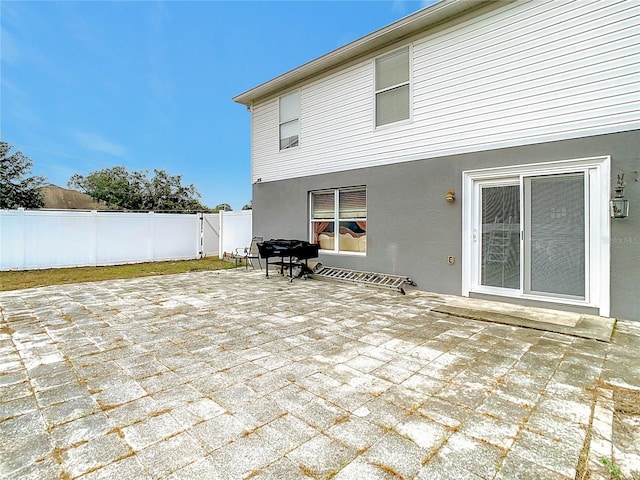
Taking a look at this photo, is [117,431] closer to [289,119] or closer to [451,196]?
[451,196]

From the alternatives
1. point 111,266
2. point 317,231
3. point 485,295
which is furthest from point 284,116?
point 111,266

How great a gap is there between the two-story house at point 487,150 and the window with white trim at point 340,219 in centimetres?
3

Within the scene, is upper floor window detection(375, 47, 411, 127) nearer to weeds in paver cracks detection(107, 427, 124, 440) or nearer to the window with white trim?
the window with white trim

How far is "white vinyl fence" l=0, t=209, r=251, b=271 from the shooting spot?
29.7ft

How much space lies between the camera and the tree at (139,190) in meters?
21.9

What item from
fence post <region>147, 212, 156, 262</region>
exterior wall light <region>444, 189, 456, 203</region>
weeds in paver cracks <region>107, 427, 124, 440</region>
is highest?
exterior wall light <region>444, 189, 456, 203</region>

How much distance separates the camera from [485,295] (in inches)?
205

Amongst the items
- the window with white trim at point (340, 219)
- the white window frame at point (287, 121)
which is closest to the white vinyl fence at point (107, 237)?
the white window frame at point (287, 121)

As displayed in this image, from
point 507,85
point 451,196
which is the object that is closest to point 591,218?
point 451,196

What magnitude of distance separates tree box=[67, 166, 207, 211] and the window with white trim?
→ 1723 cm

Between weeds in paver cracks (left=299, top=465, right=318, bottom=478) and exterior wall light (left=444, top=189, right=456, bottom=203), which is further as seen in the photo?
exterior wall light (left=444, top=189, right=456, bottom=203)

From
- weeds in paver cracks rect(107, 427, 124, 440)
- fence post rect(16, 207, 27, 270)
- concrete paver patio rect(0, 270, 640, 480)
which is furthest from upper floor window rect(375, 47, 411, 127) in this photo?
fence post rect(16, 207, 27, 270)

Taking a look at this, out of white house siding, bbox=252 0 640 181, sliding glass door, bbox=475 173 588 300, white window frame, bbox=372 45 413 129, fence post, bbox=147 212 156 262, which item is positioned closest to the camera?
white house siding, bbox=252 0 640 181

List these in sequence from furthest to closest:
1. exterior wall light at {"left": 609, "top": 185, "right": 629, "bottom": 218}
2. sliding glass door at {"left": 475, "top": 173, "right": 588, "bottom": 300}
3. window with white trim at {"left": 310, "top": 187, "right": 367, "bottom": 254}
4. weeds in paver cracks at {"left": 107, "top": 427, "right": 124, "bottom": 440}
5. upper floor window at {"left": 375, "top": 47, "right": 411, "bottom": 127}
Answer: window with white trim at {"left": 310, "top": 187, "right": 367, "bottom": 254} < upper floor window at {"left": 375, "top": 47, "right": 411, "bottom": 127} < sliding glass door at {"left": 475, "top": 173, "right": 588, "bottom": 300} < exterior wall light at {"left": 609, "top": 185, "right": 629, "bottom": 218} < weeds in paver cracks at {"left": 107, "top": 427, "right": 124, "bottom": 440}
